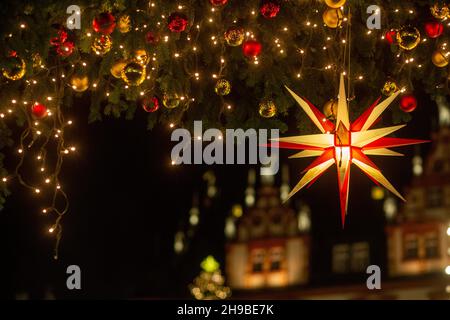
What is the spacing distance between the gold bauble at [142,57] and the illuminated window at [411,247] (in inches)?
765

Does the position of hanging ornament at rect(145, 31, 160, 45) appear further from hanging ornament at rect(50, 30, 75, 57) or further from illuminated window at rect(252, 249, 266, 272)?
illuminated window at rect(252, 249, 266, 272)

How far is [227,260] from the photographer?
3086 cm

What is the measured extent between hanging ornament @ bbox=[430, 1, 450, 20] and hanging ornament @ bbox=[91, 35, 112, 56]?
239cm

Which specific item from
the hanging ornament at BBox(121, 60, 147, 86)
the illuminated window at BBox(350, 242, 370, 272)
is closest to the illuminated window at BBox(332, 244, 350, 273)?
the illuminated window at BBox(350, 242, 370, 272)

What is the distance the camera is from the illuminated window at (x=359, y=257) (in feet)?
89.0

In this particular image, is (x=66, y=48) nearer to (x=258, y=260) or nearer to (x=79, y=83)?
(x=79, y=83)

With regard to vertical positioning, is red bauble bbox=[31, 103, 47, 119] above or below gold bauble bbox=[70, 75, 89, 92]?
below

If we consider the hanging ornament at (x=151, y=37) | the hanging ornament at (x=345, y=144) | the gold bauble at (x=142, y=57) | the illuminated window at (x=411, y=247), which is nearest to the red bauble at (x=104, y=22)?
the gold bauble at (x=142, y=57)

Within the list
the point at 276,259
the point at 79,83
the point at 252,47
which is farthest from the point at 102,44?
the point at 276,259

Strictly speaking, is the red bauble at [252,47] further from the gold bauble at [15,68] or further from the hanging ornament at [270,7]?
the gold bauble at [15,68]

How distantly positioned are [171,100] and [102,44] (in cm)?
77

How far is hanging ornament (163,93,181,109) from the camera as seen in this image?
787cm
